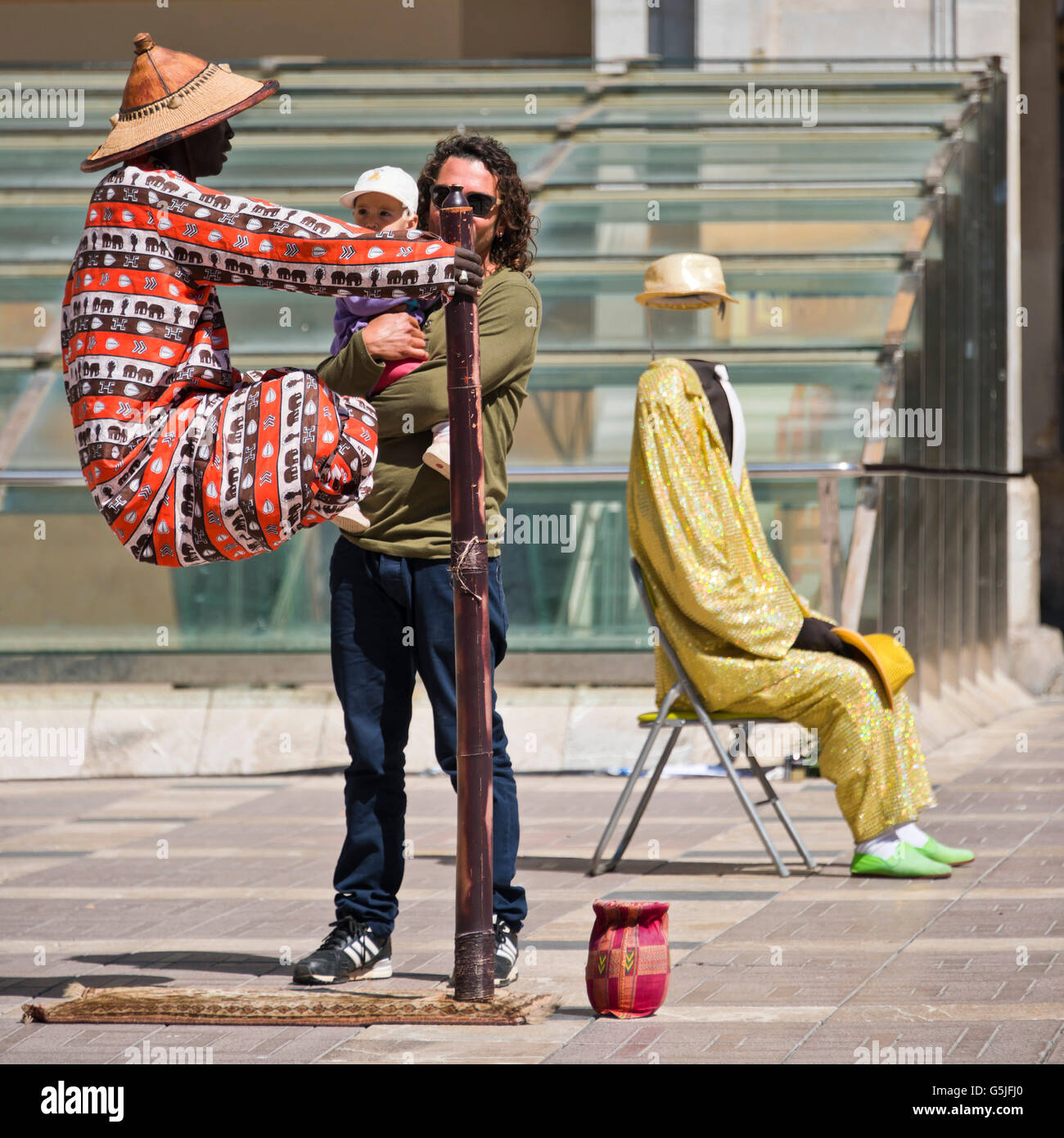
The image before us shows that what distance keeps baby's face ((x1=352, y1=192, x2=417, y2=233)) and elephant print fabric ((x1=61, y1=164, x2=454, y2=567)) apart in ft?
2.40

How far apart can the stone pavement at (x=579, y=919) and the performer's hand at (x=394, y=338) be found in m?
1.52

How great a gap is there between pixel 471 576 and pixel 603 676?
5.67 metres

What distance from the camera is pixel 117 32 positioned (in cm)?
1759

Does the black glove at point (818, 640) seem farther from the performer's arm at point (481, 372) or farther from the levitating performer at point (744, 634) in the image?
the performer's arm at point (481, 372)

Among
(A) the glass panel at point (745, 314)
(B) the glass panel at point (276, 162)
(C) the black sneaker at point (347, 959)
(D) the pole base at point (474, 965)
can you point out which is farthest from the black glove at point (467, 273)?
(B) the glass panel at point (276, 162)

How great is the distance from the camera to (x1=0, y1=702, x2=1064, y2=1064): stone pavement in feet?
13.3

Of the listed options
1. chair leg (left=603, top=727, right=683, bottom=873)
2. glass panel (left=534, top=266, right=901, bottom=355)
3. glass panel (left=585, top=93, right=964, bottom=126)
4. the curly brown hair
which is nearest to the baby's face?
the curly brown hair

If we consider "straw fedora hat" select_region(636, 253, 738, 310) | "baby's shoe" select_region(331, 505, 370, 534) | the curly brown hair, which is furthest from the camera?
"straw fedora hat" select_region(636, 253, 738, 310)

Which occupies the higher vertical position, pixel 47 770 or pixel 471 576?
pixel 471 576

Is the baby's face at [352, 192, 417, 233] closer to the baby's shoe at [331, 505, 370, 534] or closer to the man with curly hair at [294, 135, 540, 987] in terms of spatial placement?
the man with curly hair at [294, 135, 540, 987]

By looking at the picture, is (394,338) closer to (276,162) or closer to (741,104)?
(276,162)

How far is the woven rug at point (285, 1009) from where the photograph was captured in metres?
4.22
